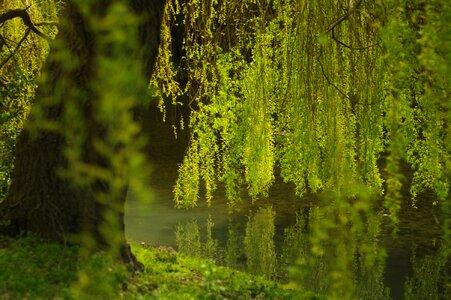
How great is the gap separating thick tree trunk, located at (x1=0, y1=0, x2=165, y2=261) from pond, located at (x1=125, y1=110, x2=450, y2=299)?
9.38 ft

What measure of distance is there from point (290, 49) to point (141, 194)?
4.31 metres

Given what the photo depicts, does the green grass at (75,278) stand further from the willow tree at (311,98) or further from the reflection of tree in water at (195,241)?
the reflection of tree in water at (195,241)

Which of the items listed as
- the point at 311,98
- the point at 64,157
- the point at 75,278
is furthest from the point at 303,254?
the point at 75,278

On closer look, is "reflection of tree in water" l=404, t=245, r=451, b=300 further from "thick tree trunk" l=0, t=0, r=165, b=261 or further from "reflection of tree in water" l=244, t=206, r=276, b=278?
"thick tree trunk" l=0, t=0, r=165, b=261

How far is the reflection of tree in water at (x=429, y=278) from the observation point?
8.63 meters

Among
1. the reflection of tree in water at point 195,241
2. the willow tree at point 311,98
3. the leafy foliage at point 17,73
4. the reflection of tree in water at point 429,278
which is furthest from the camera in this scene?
the reflection of tree in water at point 195,241

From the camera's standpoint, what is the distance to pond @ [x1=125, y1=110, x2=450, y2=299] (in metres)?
8.93

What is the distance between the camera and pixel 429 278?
9.24m

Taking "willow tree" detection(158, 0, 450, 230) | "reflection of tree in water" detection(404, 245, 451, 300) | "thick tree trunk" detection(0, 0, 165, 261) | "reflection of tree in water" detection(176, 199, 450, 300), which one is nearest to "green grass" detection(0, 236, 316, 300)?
"thick tree trunk" detection(0, 0, 165, 261)

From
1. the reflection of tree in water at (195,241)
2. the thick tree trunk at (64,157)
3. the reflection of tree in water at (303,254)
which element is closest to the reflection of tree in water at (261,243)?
the reflection of tree in water at (303,254)

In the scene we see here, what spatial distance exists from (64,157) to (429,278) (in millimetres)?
5987

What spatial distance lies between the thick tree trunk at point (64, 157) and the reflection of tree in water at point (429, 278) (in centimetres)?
466

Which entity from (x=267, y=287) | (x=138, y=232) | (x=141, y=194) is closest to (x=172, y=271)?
(x=267, y=287)

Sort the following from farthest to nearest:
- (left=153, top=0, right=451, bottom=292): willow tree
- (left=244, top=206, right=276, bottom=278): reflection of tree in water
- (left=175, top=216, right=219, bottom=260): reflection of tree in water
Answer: (left=175, top=216, right=219, bottom=260): reflection of tree in water, (left=244, top=206, right=276, bottom=278): reflection of tree in water, (left=153, top=0, right=451, bottom=292): willow tree
